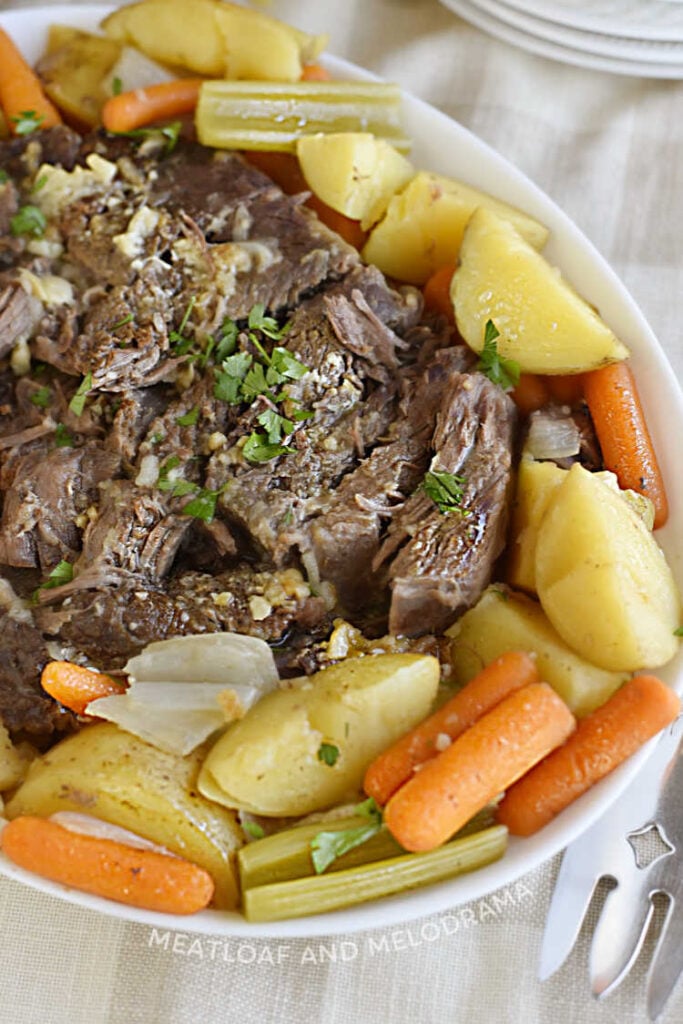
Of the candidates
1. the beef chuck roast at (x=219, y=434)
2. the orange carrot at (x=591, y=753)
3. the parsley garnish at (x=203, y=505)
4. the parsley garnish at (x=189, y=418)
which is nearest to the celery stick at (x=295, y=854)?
the orange carrot at (x=591, y=753)

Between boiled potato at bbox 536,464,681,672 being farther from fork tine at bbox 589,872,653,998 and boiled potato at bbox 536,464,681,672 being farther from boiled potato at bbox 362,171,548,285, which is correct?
boiled potato at bbox 362,171,548,285

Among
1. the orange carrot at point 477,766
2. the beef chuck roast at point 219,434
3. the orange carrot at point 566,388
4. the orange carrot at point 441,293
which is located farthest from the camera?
the orange carrot at point 441,293

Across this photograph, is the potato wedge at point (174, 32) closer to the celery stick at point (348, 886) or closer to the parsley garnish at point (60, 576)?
the parsley garnish at point (60, 576)

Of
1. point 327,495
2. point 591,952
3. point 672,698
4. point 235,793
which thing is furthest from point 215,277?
point 591,952

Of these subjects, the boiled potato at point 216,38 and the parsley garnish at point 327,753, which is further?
the boiled potato at point 216,38

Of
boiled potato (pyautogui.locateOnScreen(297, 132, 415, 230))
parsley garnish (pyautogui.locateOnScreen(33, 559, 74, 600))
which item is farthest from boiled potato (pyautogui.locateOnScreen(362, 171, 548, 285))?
parsley garnish (pyautogui.locateOnScreen(33, 559, 74, 600))

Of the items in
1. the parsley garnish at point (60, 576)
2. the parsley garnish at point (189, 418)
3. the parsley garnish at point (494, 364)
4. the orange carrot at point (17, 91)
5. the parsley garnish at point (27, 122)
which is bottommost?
the parsley garnish at point (60, 576)

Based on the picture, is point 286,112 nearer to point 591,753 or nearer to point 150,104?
point 150,104
